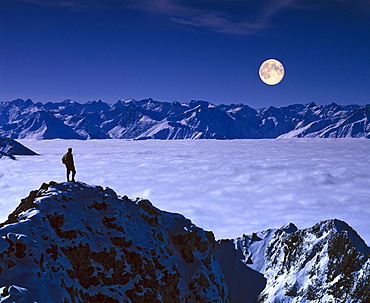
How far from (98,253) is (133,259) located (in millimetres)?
4336

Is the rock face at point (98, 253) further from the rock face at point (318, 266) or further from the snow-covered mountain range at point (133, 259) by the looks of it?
the rock face at point (318, 266)

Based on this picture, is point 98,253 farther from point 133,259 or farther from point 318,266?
point 318,266

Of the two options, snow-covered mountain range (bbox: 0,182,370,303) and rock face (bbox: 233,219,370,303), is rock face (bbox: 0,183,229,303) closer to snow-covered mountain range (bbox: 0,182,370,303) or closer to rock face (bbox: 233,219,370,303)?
snow-covered mountain range (bbox: 0,182,370,303)

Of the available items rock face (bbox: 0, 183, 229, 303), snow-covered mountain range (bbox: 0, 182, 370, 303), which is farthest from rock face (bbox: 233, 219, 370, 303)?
rock face (bbox: 0, 183, 229, 303)

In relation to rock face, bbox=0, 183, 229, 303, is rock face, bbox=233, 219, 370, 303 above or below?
below

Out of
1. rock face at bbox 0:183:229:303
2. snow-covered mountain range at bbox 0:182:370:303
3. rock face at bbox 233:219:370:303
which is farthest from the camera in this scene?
rock face at bbox 233:219:370:303

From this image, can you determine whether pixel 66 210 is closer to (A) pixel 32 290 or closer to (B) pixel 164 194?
(A) pixel 32 290

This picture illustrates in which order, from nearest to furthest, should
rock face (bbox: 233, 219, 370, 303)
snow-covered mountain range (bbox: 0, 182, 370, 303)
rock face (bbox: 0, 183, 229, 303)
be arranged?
rock face (bbox: 0, 183, 229, 303) → snow-covered mountain range (bbox: 0, 182, 370, 303) → rock face (bbox: 233, 219, 370, 303)

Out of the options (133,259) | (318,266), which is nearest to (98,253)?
(133,259)

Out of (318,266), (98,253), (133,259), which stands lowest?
(318,266)

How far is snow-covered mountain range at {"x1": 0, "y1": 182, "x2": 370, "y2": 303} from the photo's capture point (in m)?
30.5

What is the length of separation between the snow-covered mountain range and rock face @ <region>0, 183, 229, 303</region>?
0.11 m

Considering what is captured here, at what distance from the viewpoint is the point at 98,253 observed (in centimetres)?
3747

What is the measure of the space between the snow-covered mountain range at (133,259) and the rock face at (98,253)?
0.11 metres
